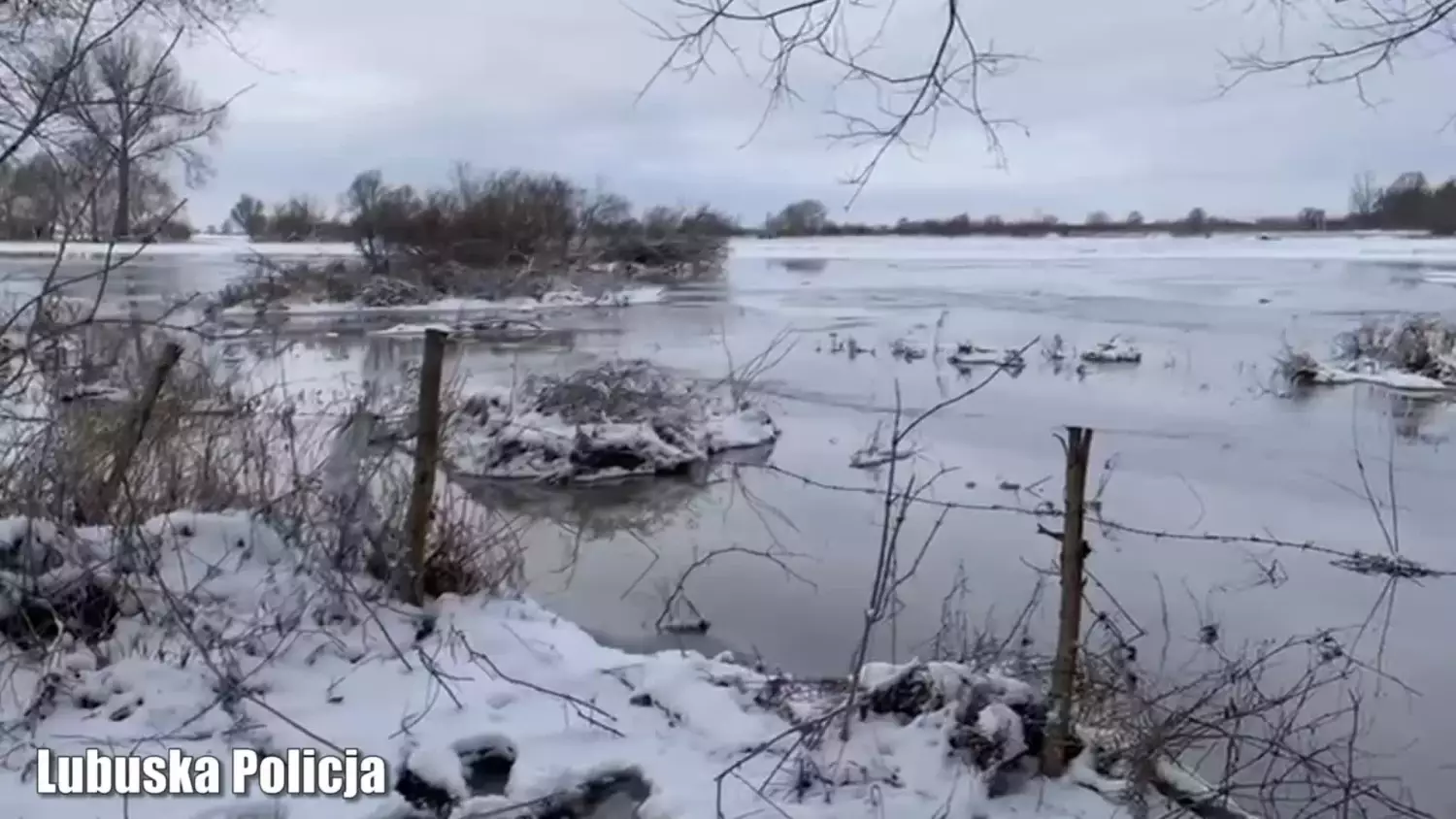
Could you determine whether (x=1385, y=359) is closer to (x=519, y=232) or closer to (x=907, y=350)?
(x=907, y=350)

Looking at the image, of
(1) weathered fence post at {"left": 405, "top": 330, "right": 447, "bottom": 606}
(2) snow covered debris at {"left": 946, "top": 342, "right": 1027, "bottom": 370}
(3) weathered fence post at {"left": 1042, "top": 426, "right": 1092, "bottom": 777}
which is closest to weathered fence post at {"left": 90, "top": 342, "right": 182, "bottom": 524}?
(1) weathered fence post at {"left": 405, "top": 330, "right": 447, "bottom": 606}

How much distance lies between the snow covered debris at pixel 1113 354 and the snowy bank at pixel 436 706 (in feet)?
50.5

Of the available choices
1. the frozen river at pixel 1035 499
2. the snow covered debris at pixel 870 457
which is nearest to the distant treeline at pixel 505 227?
the frozen river at pixel 1035 499

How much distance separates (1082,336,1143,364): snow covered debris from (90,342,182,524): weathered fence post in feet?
53.0

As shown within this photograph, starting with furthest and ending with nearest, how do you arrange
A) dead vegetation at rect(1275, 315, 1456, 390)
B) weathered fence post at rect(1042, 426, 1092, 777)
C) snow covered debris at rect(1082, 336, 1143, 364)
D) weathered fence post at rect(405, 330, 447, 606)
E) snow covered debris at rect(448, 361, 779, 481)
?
snow covered debris at rect(1082, 336, 1143, 364) → dead vegetation at rect(1275, 315, 1456, 390) → snow covered debris at rect(448, 361, 779, 481) → weathered fence post at rect(405, 330, 447, 606) → weathered fence post at rect(1042, 426, 1092, 777)

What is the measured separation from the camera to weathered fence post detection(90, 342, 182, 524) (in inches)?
208

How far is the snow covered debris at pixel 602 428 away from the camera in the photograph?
1146 centimetres

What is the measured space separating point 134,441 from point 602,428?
22.3ft

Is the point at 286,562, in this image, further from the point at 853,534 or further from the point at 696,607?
the point at 853,534

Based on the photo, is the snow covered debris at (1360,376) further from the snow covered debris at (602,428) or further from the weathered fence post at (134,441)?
the weathered fence post at (134,441)

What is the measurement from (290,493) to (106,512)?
790mm

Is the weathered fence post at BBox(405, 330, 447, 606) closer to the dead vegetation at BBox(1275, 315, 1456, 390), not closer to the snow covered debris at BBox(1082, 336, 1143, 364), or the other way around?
the dead vegetation at BBox(1275, 315, 1456, 390)

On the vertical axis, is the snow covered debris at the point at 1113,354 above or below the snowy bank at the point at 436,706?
above

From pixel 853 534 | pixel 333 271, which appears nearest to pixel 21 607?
pixel 853 534
